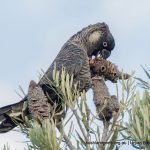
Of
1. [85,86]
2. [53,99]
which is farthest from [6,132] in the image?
[85,86]

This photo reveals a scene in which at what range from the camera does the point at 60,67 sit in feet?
9.43

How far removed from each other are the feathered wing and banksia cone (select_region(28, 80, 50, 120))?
386 millimetres

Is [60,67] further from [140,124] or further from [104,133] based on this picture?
[140,124]

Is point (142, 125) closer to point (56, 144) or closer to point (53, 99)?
point (56, 144)

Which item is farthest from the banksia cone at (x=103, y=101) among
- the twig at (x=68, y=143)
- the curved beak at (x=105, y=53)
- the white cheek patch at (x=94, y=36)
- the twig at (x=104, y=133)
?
the white cheek patch at (x=94, y=36)

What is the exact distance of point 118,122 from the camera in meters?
1.81

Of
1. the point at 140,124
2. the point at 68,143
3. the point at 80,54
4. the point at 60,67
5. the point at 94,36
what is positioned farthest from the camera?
the point at 94,36

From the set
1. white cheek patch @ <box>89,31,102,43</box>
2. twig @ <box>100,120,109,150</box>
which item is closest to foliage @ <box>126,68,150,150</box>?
twig @ <box>100,120,109,150</box>

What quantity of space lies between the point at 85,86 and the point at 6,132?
0.43 m

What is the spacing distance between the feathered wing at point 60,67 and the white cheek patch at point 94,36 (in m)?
0.14

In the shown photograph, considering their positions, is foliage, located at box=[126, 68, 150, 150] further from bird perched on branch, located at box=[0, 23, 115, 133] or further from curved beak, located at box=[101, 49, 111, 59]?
curved beak, located at box=[101, 49, 111, 59]

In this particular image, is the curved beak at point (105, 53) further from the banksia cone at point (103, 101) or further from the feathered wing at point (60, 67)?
the banksia cone at point (103, 101)

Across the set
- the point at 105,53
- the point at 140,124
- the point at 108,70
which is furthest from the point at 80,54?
the point at 140,124

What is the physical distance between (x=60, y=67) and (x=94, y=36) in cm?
50
